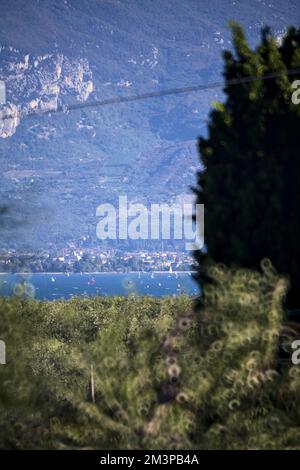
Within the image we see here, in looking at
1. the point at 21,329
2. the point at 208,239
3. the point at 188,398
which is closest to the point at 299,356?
the point at 188,398

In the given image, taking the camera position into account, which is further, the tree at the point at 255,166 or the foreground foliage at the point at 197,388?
the tree at the point at 255,166

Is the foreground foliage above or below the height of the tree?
below

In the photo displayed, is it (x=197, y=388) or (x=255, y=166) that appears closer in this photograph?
(x=197, y=388)

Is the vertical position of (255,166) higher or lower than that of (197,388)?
higher

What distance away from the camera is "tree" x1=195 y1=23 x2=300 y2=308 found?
14086 millimetres

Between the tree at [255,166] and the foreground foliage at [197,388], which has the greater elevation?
the tree at [255,166]

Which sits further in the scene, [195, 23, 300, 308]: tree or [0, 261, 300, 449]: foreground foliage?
[195, 23, 300, 308]: tree

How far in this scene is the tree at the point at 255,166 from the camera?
1409 centimetres

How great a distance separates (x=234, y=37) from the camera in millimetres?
15320

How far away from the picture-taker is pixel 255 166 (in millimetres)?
14523
